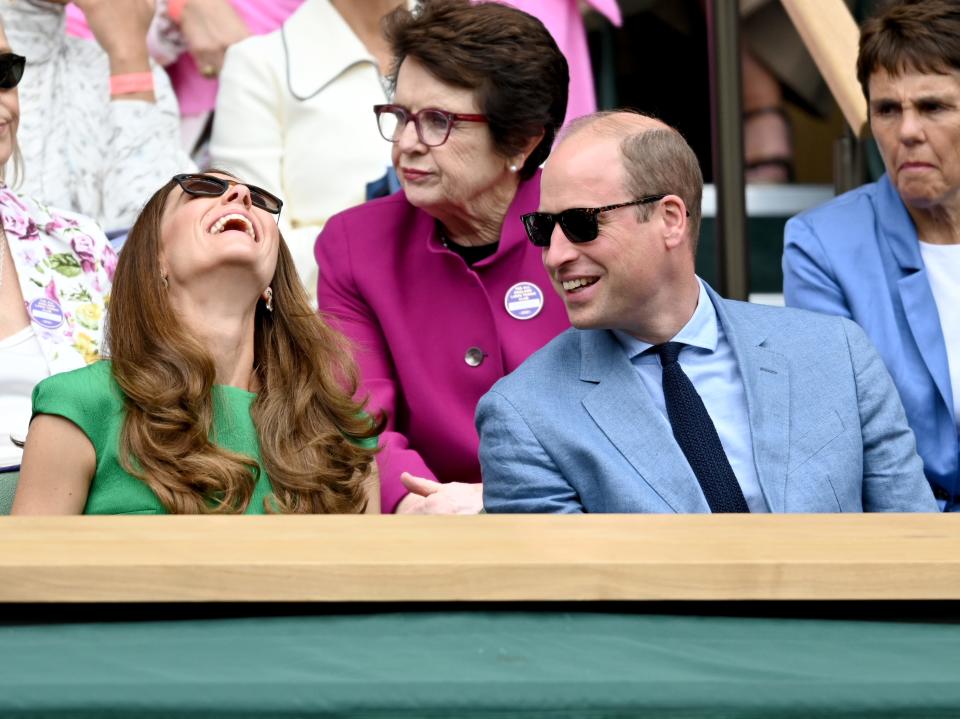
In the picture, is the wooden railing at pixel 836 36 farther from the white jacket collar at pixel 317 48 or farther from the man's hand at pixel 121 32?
the man's hand at pixel 121 32

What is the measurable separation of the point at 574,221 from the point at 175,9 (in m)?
1.63

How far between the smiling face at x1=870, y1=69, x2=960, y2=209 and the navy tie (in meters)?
0.64

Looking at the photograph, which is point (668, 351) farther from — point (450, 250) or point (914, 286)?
point (450, 250)

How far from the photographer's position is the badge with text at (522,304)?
280 cm

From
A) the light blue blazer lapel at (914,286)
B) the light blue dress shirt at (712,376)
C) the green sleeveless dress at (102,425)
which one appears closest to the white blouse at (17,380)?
the green sleeveless dress at (102,425)

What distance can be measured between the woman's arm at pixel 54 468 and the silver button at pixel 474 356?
75cm

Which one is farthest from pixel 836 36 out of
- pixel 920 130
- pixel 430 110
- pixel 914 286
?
pixel 430 110

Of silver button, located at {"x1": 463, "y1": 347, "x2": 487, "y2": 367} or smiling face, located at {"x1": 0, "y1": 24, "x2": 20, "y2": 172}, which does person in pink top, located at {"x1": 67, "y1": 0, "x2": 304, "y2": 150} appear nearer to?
smiling face, located at {"x1": 0, "y1": 24, "x2": 20, "y2": 172}

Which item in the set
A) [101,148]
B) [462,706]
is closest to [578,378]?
[462,706]

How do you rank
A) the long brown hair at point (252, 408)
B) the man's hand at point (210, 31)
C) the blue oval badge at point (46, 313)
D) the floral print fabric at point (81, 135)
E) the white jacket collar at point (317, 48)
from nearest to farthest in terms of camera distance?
the long brown hair at point (252, 408) < the blue oval badge at point (46, 313) < the floral print fabric at point (81, 135) < the white jacket collar at point (317, 48) < the man's hand at point (210, 31)

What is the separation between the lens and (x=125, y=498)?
2236mm

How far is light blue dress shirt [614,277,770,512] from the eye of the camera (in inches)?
87.7

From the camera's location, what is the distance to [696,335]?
2326mm

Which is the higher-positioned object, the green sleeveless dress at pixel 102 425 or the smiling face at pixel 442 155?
the smiling face at pixel 442 155
